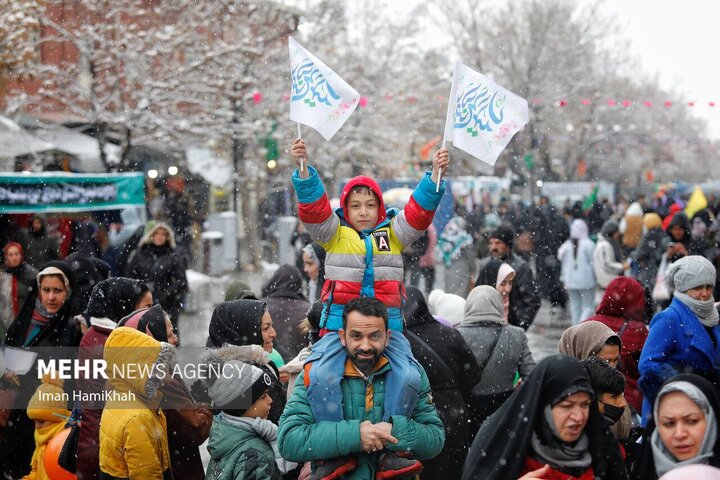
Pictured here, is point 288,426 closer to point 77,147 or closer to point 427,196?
point 427,196

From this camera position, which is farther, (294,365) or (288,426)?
(294,365)

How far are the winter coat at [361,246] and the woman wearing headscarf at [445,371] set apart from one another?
0.72m

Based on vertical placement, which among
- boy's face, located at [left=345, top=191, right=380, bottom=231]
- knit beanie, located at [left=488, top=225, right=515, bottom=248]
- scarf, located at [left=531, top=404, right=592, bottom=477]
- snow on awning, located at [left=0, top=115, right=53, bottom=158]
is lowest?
scarf, located at [left=531, top=404, right=592, bottom=477]

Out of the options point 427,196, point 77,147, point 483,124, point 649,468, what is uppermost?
point 77,147

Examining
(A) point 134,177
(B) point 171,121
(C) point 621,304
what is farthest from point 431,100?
(C) point 621,304

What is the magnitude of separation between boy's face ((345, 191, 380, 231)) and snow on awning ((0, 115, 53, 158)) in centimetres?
1125

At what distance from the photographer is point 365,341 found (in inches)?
166

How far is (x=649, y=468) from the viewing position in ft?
12.7

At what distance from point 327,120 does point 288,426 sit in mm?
2180

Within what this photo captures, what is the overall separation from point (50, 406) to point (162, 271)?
5.93 metres

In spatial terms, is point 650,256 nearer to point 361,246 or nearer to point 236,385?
point 361,246

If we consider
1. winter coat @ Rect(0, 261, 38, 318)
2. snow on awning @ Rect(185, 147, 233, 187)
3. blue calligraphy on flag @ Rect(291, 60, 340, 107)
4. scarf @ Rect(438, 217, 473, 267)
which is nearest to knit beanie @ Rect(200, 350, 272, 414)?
blue calligraphy on flag @ Rect(291, 60, 340, 107)

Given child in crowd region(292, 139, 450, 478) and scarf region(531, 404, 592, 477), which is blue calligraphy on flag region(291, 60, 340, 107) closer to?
child in crowd region(292, 139, 450, 478)

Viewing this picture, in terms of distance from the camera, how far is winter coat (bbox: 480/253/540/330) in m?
9.03
